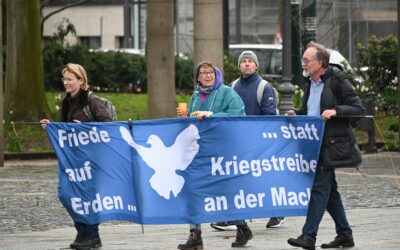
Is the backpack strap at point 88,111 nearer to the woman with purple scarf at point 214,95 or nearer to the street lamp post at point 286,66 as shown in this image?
the woman with purple scarf at point 214,95

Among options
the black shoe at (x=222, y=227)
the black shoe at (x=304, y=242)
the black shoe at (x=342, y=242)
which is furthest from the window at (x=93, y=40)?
the black shoe at (x=304, y=242)

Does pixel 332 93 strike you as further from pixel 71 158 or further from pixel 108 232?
pixel 108 232

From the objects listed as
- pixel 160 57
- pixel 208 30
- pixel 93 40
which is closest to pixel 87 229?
pixel 208 30

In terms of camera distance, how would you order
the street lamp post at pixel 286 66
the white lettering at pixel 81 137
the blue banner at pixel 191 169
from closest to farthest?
the blue banner at pixel 191 169, the white lettering at pixel 81 137, the street lamp post at pixel 286 66

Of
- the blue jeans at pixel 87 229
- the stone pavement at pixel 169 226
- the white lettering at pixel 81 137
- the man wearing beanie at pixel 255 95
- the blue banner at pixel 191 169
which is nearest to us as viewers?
the blue banner at pixel 191 169

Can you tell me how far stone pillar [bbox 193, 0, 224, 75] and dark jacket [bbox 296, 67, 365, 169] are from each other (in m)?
14.8

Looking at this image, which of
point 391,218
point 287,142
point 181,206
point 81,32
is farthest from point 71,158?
point 81,32

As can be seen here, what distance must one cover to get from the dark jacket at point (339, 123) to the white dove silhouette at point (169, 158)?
112 cm

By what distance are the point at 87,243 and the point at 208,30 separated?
1493 cm

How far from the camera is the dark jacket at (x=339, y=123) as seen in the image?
11609mm

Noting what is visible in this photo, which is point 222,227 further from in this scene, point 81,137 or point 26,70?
point 26,70

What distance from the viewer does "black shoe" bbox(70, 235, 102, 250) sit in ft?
40.0

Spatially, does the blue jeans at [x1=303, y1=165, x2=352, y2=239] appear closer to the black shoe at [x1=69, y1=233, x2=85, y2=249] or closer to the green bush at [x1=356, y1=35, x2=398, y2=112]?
the black shoe at [x1=69, y1=233, x2=85, y2=249]

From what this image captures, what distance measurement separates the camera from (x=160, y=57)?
2944 centimetres
